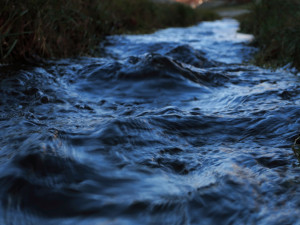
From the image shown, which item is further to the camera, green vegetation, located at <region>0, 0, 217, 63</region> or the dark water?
green vegetation, located at <region>0, 0, 217, 63</region>

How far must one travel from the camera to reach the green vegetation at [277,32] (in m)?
4.44

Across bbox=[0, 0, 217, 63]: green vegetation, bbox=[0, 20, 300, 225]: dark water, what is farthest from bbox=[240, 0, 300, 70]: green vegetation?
bbox=[0, 0, 217, 63]: green vegetation

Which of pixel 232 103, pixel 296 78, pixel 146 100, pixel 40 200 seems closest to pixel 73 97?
pixel 146 100

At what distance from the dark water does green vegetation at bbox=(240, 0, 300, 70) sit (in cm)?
105

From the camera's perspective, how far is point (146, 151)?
1879 mm

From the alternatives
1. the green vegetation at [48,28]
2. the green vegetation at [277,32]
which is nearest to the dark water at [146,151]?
the green vegetation at [48,28]

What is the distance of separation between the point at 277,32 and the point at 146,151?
436cm

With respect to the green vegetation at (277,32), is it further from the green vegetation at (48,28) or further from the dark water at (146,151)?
the green vegetation at (48,28)

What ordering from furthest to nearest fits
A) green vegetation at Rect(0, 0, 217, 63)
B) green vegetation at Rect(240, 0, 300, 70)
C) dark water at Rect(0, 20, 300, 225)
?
green vegetation at Rect(240, 0, 300, 70) < green vegetation at Rect(0, 0, 217, 63) < dark water at Rect(0, 20, 300, 225)

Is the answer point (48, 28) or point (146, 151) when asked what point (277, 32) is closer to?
point (48, 28)

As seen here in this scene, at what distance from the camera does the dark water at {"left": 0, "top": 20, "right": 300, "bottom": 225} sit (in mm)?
1347

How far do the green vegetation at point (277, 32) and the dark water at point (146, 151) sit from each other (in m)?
1.05

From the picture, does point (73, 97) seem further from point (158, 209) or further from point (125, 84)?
point (158, 209)

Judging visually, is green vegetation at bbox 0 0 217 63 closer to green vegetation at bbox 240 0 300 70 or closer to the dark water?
the dark water
